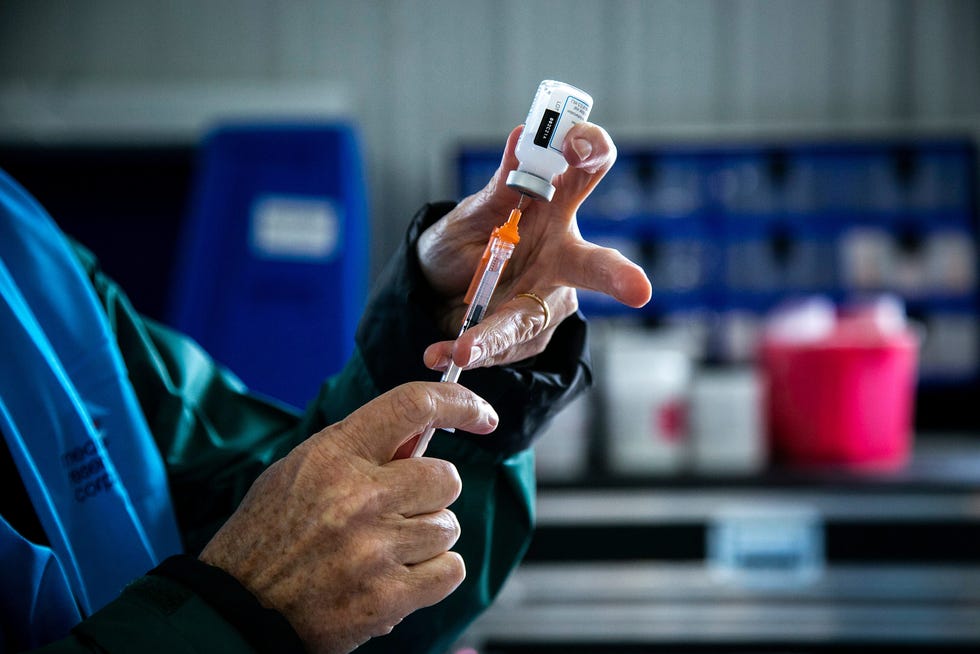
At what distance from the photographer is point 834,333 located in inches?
96.1

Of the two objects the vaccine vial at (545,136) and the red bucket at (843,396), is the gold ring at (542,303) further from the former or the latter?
the red bucket at (843,396)

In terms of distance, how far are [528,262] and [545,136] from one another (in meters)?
0.15

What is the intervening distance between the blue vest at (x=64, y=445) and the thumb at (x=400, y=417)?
31cm

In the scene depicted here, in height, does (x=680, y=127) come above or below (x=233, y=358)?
above

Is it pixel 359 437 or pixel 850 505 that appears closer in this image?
pixel 359 437

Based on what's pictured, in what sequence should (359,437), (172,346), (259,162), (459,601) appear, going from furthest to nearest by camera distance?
(259,162) → (172,346) → (459,601) → (359,437)

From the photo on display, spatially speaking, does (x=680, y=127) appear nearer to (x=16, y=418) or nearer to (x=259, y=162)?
(x=259, y=162)

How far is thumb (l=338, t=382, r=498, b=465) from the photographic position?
703mm

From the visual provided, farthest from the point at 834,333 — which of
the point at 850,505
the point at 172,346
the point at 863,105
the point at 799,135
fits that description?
the point at 172,346

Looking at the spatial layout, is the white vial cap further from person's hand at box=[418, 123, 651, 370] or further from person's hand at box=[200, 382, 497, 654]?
person's hand at box=[200, 382, 497, 654]

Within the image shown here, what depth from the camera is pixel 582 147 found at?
0.77 m

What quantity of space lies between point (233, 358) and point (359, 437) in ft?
5.89

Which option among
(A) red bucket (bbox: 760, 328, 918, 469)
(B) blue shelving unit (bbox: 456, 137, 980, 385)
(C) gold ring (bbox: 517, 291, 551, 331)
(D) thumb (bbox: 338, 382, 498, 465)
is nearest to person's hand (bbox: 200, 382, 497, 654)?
(D) thumb (bbox: 338, 382, 498, 465)

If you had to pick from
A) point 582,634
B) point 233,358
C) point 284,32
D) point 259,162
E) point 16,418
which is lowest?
point 582,634
